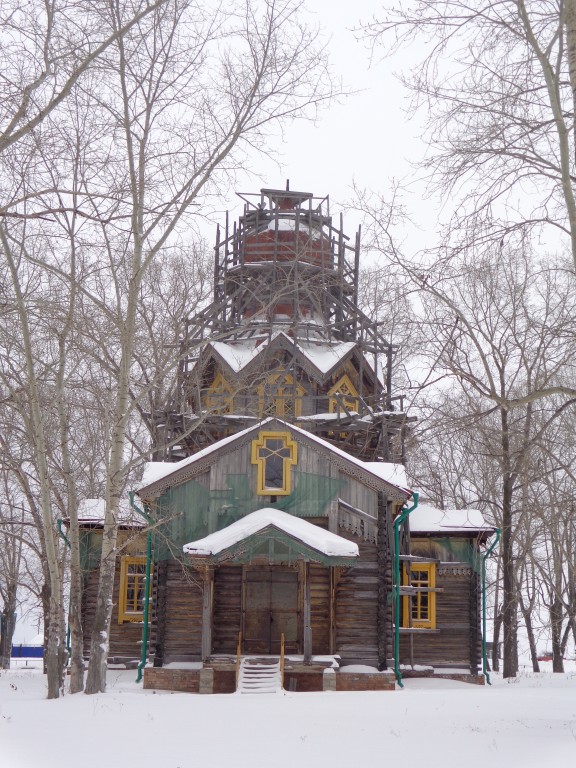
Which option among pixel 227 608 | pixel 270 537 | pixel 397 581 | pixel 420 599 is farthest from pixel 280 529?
pixel 420 599

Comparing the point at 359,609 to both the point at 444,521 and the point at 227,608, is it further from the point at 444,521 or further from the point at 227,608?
the point at 444,521

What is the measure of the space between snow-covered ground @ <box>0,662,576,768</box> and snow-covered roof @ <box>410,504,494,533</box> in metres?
8.69

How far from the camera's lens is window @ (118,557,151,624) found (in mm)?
25938

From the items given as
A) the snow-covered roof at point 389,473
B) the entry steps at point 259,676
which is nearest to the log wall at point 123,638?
the entry steps at point 259,676

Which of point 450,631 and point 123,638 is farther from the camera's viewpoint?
point 123,638

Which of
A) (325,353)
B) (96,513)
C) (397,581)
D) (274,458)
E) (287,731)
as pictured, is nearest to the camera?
(287,731)

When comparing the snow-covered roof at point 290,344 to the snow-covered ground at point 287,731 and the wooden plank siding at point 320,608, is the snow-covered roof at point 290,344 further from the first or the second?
the snow-covered ground at point 287,731

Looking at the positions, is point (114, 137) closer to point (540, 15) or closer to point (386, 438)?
point (540, 15)

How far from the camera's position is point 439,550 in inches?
1024

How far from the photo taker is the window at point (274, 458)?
73.4ft

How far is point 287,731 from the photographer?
1194cm

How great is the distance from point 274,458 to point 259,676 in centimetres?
541

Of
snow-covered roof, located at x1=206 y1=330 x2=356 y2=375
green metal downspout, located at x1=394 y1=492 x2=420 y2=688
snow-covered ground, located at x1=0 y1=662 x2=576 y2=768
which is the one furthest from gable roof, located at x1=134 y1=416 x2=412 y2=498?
snow-covered ground, located at x1=0 y1=662 x2=576 y2=768

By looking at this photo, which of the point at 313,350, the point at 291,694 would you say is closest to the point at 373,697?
the point at 291,694
